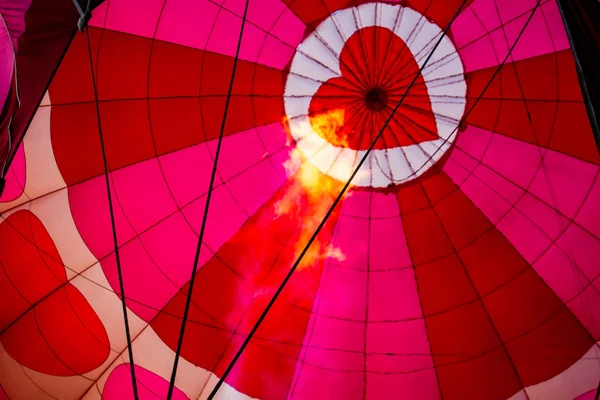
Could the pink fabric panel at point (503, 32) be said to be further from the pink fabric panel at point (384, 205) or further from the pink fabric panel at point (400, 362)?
the pink fabric panel at point (400, 362)

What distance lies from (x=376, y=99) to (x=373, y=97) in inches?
1.1

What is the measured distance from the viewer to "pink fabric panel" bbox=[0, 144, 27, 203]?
12.2 feet

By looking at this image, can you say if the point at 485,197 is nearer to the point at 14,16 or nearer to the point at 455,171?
the point at 455,171

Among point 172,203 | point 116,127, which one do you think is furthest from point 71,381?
point 116,127

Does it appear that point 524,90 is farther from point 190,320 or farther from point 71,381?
point 71,381

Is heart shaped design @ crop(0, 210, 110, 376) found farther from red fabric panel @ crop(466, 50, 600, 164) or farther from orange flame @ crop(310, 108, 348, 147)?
red fabric panel @ crop(466, 50, 600, 164)

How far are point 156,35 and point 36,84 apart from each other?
1156 millimetres

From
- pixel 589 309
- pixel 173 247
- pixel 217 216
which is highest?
pixel 217 216

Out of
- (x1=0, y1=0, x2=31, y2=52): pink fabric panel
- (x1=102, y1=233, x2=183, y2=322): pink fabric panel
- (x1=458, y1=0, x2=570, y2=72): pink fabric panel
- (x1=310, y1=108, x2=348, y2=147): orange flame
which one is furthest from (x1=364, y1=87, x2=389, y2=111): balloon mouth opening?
(x1=0, y1=0, x2=31, y2=52): pink fabric panel

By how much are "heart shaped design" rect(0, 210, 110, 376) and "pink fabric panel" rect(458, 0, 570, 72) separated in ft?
11.3

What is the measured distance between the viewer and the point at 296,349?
410 cm

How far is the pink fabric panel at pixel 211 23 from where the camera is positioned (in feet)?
12.0

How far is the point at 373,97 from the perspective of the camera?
389 cm

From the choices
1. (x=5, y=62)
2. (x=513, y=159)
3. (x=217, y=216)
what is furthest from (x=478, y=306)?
(x=5, y=62)
